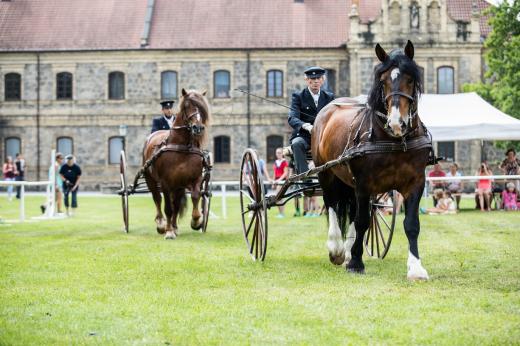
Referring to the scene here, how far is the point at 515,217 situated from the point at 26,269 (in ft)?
44.0

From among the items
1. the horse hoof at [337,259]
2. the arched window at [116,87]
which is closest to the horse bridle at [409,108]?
the horse hoof at [337,259]

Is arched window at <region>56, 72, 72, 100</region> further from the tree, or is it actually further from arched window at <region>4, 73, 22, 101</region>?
the tree

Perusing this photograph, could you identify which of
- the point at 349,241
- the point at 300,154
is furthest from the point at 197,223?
the point at 349,241

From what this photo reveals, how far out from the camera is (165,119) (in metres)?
16.2

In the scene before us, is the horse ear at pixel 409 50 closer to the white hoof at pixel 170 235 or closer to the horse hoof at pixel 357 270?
the horse hoof at pixel 357 270

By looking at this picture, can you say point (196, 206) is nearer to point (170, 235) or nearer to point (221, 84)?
point (170, 235)

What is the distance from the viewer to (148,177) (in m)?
15.4

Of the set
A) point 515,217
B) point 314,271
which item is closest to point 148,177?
point 314,271

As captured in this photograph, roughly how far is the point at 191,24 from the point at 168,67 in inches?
113

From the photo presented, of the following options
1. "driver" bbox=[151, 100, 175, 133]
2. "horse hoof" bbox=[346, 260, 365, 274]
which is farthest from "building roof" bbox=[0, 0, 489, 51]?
"horse hoof" bbox=[346, 260, 365, 274]

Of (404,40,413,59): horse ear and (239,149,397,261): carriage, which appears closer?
(404,40,413,59): horse ear

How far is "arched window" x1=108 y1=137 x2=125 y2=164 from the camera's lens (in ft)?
153

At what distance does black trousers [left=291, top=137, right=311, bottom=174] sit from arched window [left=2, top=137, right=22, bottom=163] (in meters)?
39.1

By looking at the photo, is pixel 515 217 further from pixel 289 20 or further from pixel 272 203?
pixel 289 20
